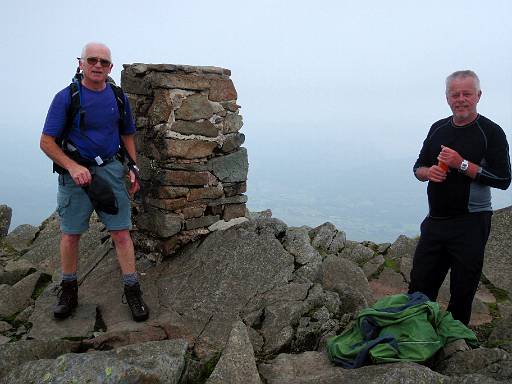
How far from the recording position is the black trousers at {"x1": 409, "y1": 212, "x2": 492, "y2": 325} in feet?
14.7

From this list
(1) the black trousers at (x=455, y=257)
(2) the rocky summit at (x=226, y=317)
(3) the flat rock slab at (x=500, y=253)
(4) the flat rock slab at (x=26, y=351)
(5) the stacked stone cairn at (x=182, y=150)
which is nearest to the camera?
(2) the rocky summit at (x=226, y=317)

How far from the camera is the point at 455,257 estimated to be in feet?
15.1

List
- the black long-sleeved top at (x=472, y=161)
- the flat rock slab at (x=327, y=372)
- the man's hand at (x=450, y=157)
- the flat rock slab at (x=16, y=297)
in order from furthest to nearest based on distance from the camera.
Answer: the flat rock slab at (x=16, y=297), the black long-sleeved top at (x=472, y=161), the man's hand at (x=450, y=157), the flat rock slab at (x=327, y=372)

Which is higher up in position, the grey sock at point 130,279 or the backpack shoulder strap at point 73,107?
the backpack shoulder strap at point 73,107

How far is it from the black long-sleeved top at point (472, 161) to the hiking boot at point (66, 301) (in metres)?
4.34

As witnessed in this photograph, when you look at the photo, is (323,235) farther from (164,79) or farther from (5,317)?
(5,317)

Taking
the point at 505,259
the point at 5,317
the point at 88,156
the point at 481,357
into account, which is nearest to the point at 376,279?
the point at 505,259

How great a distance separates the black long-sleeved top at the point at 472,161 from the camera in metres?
4.29

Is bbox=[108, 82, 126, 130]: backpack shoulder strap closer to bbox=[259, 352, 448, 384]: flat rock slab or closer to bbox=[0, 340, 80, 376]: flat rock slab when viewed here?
bbox=[0, 340, 80, 376]: flat rock slab

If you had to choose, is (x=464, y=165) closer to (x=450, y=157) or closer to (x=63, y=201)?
(x=450, y=157)

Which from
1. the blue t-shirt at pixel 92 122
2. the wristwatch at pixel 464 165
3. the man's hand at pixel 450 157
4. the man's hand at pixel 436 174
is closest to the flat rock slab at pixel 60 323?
the blue t-shirt at pixel 92 122

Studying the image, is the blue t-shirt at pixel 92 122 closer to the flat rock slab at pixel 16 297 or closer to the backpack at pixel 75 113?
the backpack at pixel 75 113

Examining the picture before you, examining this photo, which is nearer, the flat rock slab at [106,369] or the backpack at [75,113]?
the flat rock slab at [106,369]

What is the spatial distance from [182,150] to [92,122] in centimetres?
163
